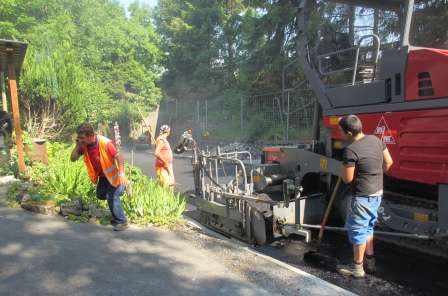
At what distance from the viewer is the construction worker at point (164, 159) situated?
6973 mm

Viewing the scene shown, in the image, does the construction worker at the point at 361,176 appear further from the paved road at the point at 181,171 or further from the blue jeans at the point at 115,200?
the paved road at the point at 181,171

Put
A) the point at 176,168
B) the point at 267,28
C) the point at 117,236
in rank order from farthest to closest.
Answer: the point at 267,28 < the point at 176,168 < the point at 117,236

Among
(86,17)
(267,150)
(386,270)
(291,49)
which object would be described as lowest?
(386,270)

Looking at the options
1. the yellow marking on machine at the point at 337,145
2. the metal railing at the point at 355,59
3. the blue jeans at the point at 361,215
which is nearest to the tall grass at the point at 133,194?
the yellow marking on machine at the point at 337,145

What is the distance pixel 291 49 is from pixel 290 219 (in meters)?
11.3

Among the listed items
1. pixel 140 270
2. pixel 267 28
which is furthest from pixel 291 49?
pixel 140 270

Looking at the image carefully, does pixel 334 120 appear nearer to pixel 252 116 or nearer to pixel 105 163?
pixel 105 163

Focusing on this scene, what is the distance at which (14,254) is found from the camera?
3.90m

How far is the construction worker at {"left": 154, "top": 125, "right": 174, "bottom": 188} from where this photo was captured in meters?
6.97

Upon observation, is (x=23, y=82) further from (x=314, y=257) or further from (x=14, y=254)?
(x=314, y=257)

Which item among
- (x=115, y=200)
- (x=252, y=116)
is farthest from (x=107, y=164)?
(x=252, y=116)

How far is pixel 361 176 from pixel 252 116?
13008 mm

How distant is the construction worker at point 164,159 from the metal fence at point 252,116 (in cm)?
479

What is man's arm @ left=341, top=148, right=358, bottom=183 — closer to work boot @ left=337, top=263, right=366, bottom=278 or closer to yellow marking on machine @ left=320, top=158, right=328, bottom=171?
yellow marking on machine @ left=320, top=158, right=328, bottom=171
